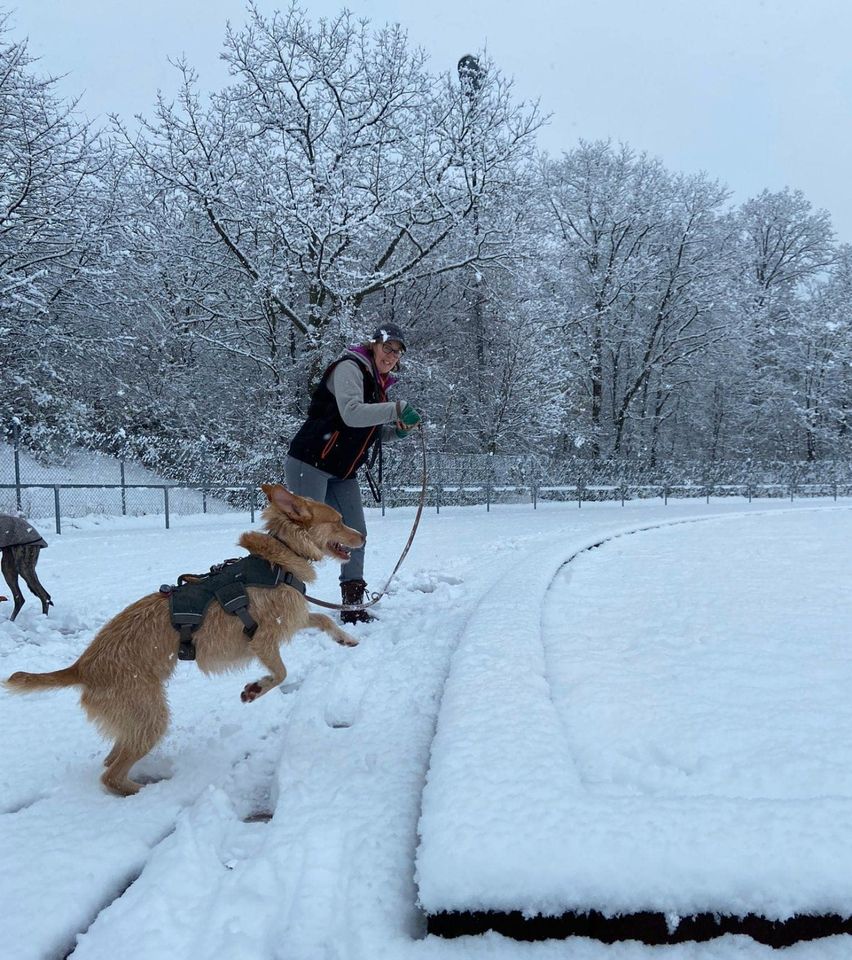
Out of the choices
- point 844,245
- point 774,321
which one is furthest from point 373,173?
point 844,245

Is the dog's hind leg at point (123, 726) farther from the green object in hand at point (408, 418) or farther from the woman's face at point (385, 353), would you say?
the woman's face at point (385, 353)

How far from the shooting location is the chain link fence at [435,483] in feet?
47.1

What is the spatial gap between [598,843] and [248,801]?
140cm

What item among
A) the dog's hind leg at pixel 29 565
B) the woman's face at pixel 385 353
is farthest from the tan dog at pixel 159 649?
the dog's hind leg at pixel 29 565

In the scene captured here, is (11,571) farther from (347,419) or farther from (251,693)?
(251,693)

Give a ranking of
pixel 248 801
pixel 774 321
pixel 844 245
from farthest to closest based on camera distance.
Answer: pixel 844 245 < pixel 774 321 < pixel 248 801

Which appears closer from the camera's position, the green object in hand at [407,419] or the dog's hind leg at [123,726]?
the dog's hind leg at [123,726]

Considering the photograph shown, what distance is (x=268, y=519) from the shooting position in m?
3.48

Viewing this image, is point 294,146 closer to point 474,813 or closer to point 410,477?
point 410,477

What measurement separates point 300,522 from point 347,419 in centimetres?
131

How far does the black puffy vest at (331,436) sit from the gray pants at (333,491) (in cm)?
7

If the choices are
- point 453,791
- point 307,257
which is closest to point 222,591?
point 453,791

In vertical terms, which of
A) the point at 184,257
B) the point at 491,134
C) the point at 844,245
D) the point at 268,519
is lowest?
the point at 268,519

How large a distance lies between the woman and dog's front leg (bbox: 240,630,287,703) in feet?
5.59
